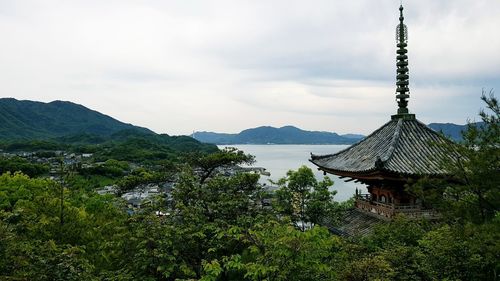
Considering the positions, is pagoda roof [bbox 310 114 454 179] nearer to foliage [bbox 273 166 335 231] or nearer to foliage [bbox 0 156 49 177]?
foliage [bbox 273 166 335 231]

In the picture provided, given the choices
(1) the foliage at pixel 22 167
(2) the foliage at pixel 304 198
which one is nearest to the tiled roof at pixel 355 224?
(2) the foliage at pixel 304 198

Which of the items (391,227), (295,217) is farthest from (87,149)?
(391,227)

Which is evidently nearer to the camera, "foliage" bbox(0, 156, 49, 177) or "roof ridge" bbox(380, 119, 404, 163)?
"roof ridge" bbox(380, 119, 404, 163)

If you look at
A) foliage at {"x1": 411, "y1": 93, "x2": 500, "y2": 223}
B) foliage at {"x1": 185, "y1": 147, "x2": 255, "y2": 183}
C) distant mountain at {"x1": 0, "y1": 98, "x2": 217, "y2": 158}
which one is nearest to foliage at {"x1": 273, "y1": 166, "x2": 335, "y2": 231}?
foliage at {"x1": 185, "y1": 147, "x2": 255, "y2": 183}

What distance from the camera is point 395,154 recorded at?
560 inches

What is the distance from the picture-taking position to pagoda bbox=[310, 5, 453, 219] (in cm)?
1348

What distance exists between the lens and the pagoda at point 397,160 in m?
13.5

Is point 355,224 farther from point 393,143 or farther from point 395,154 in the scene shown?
point 393,143

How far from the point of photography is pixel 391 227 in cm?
1198

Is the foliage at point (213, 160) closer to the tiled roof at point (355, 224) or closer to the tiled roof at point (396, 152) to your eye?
the tiled roof at point (396, 152)

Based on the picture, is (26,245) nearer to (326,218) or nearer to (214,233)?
(214,233)

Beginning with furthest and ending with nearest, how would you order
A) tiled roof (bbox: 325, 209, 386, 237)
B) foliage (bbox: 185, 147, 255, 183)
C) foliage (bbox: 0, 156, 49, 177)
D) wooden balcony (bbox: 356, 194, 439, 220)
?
foliage (bbox: 0, 156, 49, 177) → tiled roof (bbox: 325, 209, 386, 237) → foliage (bbox: 185, 147, 255, 183) → wooden balcony (bbox: 356, 194, 439, 220)

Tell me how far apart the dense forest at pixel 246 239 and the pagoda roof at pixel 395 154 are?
195cm

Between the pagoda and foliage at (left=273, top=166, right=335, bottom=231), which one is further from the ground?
the pagoda
